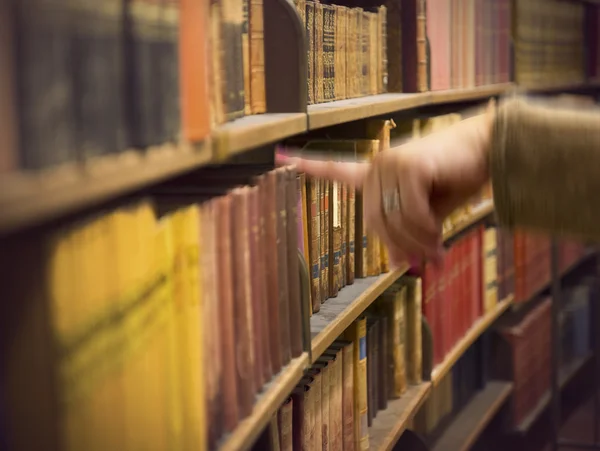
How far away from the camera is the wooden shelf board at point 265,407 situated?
3.70 ft

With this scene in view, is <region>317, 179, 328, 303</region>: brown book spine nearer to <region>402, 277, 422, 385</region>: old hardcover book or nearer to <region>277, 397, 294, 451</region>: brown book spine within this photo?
<region>277, 397, 294, 451</region>: brown book spine

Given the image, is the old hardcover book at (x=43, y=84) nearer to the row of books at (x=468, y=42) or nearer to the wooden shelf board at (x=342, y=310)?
the wooden shelf board at (x=342, y=310)

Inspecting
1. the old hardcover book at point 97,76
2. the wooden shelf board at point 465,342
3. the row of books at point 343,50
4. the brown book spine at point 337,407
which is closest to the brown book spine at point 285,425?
the brown book spine at point 337,407

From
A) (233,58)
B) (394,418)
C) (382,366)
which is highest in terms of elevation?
(233,58)

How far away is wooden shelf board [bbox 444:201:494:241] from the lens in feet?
8.00

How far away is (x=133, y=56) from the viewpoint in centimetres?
84

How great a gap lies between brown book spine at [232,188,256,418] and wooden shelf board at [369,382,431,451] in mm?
801

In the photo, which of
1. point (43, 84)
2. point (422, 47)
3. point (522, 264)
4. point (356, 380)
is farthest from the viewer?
point (522, 264)

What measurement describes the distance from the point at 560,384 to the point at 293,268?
8.80 ft

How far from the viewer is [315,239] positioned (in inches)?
64.4

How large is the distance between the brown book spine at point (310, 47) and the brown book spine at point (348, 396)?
1.72ft

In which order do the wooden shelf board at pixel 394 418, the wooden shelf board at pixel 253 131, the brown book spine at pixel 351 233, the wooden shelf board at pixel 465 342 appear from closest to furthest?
1. the wooden shelf board at pixel 253 131
2. the brown book spine at pixel 351 233
3. the wooden shelf board at pixel 394 418
4. the wooden shelf board at pixel 465 342

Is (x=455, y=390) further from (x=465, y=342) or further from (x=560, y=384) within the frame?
(x=560, y=384)

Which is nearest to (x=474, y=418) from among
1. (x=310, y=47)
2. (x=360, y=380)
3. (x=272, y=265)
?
(x=360, y=380)
